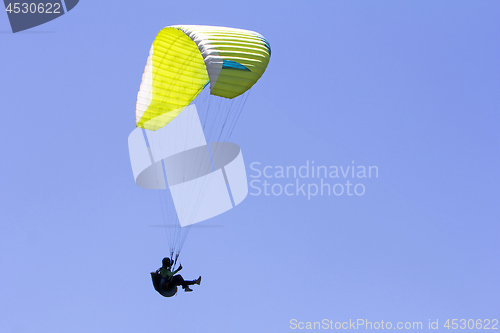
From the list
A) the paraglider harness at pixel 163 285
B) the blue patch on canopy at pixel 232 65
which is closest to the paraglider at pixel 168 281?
the paraglider harness at pixel 163 285

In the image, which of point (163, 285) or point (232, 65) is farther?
point (163, 285)

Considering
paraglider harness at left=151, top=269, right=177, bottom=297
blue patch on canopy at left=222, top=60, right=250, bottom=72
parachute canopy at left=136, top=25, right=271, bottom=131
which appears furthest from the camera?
parachute canopy at left=136, top=25, right=271, bottom=131

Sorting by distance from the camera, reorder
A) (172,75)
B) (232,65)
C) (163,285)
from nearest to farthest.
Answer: (232,65) < (163,285) < (172,75)

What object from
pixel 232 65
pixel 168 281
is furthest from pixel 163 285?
pixel 232 65

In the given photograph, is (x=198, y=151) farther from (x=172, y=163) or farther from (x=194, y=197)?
(x=194, y=197)

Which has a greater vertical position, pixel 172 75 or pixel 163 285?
pixel 172 75

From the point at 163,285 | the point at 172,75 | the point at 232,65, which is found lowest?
the point at 163,285

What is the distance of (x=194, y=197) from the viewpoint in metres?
20.7

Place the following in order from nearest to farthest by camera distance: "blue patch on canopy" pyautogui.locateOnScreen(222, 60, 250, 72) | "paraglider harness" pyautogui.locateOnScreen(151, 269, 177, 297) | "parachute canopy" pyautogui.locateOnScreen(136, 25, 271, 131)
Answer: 1. "blue patch on canopy" pyautogui.locateOnScreen(222, 60, 250, 72)
2. "paraglider harness" pyautogui.locateOnScreen(151, 269, 177, 297)
3. "parachute canopy" pyautogui.locateOnScreen(136, 25, 271, 131)

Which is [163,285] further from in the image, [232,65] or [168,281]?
[232,65]

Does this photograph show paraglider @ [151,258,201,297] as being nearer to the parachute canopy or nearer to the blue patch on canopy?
the parachute canopy

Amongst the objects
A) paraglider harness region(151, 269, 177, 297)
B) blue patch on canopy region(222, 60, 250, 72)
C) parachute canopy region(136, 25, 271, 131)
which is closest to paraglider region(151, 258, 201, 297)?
paraglider harness region(151, 269, 177, 297)

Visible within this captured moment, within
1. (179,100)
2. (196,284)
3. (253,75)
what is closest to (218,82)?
(253,75)

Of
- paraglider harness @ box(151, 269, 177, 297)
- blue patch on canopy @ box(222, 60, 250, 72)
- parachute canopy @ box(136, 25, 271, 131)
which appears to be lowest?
paraglider harness @ box(151, 269, 177, 297)
